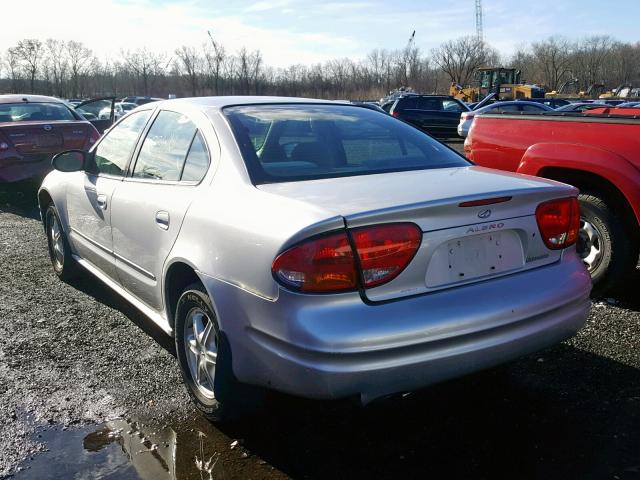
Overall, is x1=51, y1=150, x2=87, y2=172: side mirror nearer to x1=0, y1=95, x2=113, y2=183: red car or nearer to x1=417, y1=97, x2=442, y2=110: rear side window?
x1=0, y1=95, x2=113, y2=183: red car

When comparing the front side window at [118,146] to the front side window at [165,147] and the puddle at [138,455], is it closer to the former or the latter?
the front side window at [165,147]

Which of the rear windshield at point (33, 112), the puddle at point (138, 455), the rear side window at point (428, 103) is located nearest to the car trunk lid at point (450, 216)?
the puddle at point (138, 455)

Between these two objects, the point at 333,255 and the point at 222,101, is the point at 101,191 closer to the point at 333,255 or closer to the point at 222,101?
the point at 222,101

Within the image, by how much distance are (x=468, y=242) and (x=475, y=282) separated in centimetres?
17

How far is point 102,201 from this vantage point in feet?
13.1

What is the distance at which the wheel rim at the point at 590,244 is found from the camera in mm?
4578

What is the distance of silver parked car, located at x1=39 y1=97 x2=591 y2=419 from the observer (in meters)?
2.25

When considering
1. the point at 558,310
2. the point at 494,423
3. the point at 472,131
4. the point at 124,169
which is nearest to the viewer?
the point at 558,310

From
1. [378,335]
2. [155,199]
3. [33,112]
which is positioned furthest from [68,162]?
[33,112]

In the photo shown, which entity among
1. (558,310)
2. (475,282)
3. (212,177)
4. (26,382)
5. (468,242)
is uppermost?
(212,177)

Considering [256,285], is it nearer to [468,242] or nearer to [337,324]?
[337,324]

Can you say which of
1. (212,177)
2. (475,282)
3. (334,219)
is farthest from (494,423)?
(212,177)

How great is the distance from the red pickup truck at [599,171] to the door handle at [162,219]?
3.01 meters

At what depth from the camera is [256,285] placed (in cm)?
238
